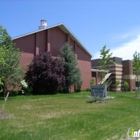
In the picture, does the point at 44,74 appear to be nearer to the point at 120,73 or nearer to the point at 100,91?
the point at 100,91

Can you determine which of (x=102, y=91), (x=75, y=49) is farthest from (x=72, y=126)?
(x=75, y=49)

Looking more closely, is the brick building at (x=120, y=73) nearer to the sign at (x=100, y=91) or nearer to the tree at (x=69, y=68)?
the tree at (x=69, y=68)

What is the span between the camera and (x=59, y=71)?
23812 millimetres

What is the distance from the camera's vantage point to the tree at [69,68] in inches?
1011

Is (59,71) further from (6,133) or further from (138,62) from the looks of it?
(6,133)

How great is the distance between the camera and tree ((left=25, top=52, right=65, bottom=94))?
74.2 feet

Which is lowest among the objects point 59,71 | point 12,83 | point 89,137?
point 89,137

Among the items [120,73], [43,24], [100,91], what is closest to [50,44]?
[43,24]

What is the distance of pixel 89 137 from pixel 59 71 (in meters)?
18.4

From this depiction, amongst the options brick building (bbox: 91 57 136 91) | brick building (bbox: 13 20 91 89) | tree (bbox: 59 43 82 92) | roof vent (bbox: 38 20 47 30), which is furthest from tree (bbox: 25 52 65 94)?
brick building (bbox: 91 57 136 91)

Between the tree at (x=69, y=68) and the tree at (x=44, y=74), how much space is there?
1772mm

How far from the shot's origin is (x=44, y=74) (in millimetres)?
22359

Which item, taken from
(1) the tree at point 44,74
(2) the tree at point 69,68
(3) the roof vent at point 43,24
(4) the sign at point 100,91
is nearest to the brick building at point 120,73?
(2) the tree at point 69,68

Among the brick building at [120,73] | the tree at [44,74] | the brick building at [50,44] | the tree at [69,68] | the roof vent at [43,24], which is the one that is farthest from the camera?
the brick building at [120,73]
